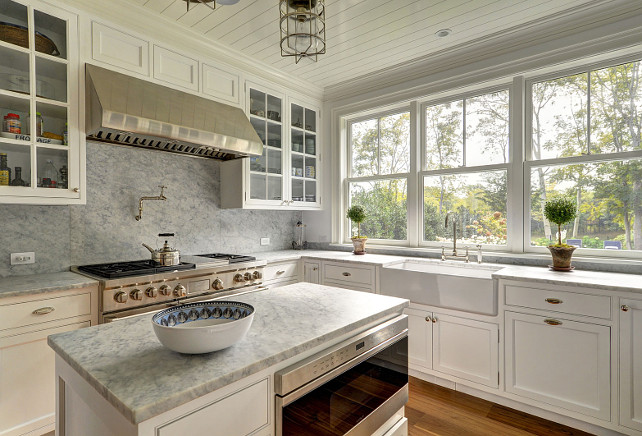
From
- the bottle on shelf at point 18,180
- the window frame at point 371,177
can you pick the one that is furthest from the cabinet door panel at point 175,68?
the window frame at point 371,177

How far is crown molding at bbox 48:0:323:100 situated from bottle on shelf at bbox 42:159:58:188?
39.5 inches

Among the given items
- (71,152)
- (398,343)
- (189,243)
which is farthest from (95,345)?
(189,243)

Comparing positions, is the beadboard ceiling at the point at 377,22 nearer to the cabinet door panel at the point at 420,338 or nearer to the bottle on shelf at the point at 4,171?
the bottle on shelf at the point at 4,171

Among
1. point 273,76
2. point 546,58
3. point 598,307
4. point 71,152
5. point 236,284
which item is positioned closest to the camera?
point 598,307

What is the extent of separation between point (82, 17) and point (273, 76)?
5.41 feet

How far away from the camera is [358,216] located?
360 centimetres

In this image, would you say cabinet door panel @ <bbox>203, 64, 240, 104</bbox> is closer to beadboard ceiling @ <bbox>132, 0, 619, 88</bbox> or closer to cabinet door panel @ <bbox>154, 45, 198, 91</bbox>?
cabinet door panel @ <bbox>154, 45, 198, 91</bbox>

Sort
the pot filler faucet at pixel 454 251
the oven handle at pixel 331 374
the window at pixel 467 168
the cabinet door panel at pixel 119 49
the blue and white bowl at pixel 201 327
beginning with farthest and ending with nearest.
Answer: the window at pixel 467 168
the pot filler faucet at pixel 454 251
the cabinet door panel at pixel 119 49
the oven handle at pixel 331 374
the blue and white bowl at pixel 201 327

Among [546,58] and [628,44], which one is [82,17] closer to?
[546,58]

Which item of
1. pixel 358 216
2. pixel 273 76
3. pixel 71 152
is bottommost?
pixel 358 216

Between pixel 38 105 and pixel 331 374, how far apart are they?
2320 millimetres

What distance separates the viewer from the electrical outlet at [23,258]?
225 cm

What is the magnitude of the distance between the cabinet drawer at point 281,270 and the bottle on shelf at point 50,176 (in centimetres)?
170

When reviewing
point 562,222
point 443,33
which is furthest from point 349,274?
point 443,33
